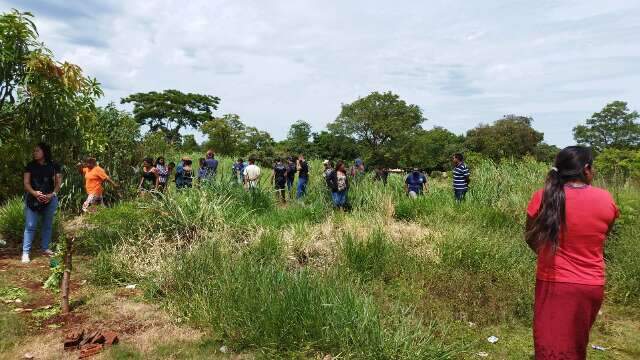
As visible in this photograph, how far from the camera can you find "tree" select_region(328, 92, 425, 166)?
167 feet

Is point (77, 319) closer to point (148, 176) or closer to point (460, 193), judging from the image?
point (148, 176)

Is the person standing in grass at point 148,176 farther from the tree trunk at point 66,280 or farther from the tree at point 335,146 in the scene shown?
the tree at point 335,146

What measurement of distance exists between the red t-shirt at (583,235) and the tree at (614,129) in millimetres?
61600

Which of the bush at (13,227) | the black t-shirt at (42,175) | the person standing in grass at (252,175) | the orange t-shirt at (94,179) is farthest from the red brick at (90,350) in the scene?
the orange t-shirt at (94,179)

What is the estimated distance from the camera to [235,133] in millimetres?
33938

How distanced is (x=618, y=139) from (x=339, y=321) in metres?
64.1

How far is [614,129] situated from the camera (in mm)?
58625

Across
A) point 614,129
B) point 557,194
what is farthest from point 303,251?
point 614,129

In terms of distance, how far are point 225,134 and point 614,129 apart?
4766 centimetres

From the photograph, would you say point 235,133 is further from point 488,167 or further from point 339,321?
point 339,321

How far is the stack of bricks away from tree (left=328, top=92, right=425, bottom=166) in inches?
1836

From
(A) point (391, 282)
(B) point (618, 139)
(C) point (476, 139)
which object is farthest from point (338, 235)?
(B) point (618, 139)

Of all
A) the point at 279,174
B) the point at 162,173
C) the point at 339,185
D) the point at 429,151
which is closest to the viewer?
the point at 339,185

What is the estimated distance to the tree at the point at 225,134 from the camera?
1297 inches
